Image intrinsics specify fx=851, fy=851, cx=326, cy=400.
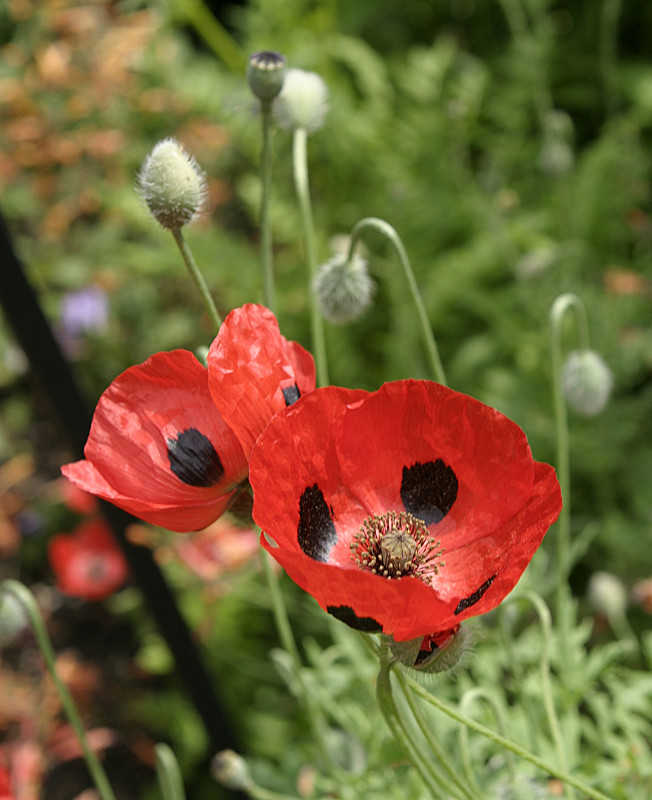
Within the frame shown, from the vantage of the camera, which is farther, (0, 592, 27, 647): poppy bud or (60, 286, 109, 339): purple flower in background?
(60, 286, 109, 339): purple flower in background

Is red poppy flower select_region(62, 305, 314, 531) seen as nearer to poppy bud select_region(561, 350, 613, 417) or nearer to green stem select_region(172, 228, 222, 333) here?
green stem select_region(172, 228, 222, 333)

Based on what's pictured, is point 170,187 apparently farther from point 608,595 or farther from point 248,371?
point 608,595

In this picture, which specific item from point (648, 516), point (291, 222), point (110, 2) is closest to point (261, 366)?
point (648, 516)

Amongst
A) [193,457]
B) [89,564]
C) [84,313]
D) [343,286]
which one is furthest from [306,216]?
[84,313]

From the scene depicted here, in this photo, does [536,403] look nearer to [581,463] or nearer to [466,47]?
[581,463]

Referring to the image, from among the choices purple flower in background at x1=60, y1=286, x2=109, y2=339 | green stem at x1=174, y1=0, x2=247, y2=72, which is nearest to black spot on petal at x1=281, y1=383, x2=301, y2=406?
purple flower in background at x1=60, y1=286, x2=109, y2=339
